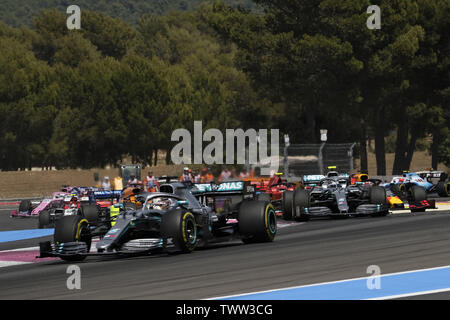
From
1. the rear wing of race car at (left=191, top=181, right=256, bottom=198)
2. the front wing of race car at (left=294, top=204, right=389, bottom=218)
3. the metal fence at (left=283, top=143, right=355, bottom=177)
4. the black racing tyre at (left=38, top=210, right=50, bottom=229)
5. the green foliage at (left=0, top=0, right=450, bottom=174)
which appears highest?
the green foliage at (left=0, top=0, right=450, bottom=174)

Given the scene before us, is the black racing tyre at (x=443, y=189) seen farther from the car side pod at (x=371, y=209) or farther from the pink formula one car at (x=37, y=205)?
the pink formula one car at (x=37, y=205)

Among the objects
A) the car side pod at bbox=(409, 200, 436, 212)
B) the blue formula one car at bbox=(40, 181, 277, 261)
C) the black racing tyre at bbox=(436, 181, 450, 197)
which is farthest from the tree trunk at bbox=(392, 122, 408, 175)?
the blue formula one car at bbox=(40, 181, 277, 261)

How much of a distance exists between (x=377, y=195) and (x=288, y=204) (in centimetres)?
246

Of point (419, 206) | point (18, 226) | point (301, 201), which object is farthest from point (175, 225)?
point (18, 226)

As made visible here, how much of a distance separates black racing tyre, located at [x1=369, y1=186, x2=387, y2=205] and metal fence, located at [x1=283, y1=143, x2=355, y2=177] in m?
18.3

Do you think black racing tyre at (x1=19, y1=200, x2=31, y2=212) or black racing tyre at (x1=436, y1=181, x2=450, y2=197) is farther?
black racing tyre at (x1=436, y1=181, x2=450, y2=197)

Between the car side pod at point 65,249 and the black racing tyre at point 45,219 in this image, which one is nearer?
the car side pod at point 65,249

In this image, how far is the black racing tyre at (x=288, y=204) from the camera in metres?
23.1

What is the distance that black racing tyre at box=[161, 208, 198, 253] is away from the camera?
14.3 m

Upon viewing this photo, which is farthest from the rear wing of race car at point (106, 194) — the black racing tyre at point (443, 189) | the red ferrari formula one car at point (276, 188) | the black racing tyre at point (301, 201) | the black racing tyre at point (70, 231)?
the black racing tyre at point (443, 189)

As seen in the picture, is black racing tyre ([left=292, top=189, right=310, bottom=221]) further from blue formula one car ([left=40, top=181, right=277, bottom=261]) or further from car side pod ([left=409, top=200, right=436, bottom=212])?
blue formula one car ([left=40, top=181, right=277, bottom=261])

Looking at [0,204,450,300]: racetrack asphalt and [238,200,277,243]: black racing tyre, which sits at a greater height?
[238,200,277,243]: black racing tyre

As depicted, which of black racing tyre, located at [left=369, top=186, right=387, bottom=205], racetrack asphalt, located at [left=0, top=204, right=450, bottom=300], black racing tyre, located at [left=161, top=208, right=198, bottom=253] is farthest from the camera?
black racing tyre, located at [left=369, top=186, right=387, bottom=205]

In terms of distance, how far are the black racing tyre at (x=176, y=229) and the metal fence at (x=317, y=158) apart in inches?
1079
